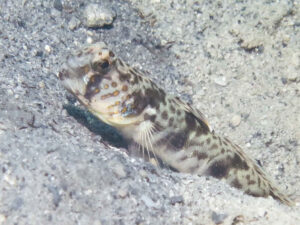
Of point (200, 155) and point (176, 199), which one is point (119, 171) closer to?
point (176, 199)

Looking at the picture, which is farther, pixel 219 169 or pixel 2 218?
pixel 219 169

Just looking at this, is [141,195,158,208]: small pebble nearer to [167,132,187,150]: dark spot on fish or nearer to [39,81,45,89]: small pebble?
[167,132,187,150]: dark spot on fish

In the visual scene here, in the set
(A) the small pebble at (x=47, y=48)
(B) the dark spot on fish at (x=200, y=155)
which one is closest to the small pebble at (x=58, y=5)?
(A) the small pebble at (x=47, y=48)

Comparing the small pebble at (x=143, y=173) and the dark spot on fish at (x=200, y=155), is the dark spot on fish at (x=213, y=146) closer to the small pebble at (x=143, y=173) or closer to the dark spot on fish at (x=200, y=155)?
the dark spot on fish at (x=200, y=155)

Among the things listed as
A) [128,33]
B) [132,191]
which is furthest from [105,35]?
[132,191]


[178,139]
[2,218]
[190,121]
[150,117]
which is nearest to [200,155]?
[178,139]

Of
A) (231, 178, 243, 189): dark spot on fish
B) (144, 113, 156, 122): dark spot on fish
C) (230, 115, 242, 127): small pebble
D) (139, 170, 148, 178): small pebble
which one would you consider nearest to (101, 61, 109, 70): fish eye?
(144, 113, 156, 122): dark spot on fish
